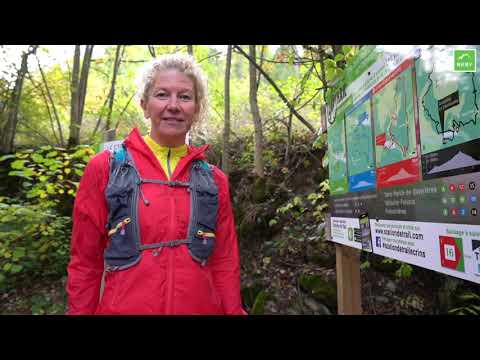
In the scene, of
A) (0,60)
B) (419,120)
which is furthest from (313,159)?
(0,60)

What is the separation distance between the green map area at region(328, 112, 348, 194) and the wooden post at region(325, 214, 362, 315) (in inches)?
20.7

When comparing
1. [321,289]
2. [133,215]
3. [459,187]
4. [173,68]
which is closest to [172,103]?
[173,68]

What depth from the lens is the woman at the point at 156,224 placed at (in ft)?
5.00

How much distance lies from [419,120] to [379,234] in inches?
29.5

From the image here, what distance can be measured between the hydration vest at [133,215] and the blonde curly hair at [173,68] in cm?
36

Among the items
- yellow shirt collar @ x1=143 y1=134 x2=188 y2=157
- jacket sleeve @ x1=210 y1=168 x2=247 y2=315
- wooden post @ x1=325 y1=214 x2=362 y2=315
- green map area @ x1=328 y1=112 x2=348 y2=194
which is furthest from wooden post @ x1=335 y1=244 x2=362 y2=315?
yellow shirt collar @ x1=143 y1=134 x2=188 y2=157

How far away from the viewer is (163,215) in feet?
5.18

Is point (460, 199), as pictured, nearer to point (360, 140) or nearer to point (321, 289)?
point (360, 140)

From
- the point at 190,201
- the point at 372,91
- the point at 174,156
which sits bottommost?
the point at 190,201

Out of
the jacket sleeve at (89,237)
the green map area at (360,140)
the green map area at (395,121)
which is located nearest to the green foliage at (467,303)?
the green map area at (360,140)

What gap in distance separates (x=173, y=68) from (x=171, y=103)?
0.66 ft

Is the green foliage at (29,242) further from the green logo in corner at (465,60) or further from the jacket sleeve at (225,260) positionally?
the green logo in corner at (465,60)

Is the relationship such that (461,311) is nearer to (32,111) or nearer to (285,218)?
(285,218)

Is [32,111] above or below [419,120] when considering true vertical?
above
